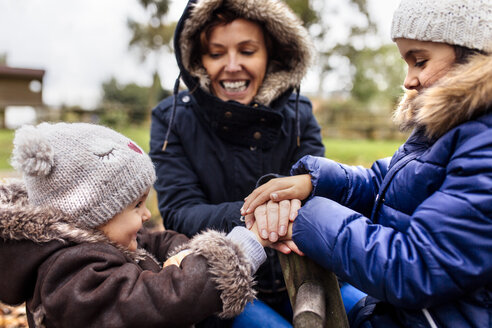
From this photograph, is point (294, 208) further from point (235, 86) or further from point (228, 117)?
point (235, 86)

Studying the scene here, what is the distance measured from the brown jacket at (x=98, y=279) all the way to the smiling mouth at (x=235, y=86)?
120 cm

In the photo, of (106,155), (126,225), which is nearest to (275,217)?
(126,225)

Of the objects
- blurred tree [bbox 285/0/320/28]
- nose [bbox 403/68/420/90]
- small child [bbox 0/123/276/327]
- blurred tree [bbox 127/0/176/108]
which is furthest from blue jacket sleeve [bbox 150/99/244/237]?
blurred tree [bbox 127/0/176/108]

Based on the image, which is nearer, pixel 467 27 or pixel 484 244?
pixel 484 244

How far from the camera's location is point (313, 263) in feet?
5.00

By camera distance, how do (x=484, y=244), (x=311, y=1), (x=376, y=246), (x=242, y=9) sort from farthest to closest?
(x=311, y=1) → (x=242, y=9) → (x=376, y=246) → (x=484, y=244)

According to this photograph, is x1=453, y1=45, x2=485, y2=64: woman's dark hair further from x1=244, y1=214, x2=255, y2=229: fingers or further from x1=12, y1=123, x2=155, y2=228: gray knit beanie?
x1=12, y1=123, x2=155, y2=228: gray knit beanie

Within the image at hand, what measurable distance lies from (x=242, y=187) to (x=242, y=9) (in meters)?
1.07

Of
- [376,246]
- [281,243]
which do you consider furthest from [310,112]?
[376,246]

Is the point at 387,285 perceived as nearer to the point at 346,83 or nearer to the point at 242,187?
the point at 242,187

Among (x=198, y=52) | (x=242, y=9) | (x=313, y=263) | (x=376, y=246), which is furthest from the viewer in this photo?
(x=198, y=52)

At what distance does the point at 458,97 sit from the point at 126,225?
1329 mm

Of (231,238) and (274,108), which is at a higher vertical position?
(274,108)

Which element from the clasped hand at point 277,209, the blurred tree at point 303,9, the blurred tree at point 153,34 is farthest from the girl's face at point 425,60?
the blurred tree at point 153,34
